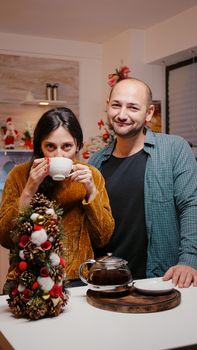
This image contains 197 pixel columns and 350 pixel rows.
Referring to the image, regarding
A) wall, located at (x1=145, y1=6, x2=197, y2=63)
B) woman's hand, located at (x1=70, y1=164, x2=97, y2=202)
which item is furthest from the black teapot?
wall, located at (x1=145, y1=6, x2=197, y2=63)

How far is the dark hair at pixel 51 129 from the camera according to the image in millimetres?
1606

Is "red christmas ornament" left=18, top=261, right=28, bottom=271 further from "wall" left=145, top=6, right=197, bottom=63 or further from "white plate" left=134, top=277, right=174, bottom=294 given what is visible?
"wall" left=145, top=6, right=197, bottom=63

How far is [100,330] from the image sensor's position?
105 centimetres

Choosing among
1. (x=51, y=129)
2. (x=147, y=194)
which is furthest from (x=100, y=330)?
(x=147, y=194)

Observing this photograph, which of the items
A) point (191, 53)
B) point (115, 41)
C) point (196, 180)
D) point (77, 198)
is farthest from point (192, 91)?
point (77, 198)

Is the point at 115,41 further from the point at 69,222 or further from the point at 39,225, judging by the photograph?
the point at 39,225

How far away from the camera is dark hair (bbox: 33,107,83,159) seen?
1.60m

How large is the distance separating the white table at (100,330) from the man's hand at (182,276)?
0.66 ft

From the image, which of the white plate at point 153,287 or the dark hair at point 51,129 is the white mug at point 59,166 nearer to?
the dark hair at point 51,129

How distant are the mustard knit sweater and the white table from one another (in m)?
0.34

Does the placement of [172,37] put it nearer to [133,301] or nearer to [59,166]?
[59,166]

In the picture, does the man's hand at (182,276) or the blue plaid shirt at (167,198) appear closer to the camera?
the man's hand at (182,276)

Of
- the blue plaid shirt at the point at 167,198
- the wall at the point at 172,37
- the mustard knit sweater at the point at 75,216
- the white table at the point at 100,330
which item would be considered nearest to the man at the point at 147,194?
the blue plaid shirt at the point at 167,198

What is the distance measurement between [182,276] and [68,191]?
483 millimetres
